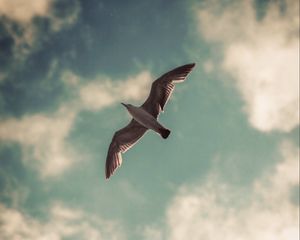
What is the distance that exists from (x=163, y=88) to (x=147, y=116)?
1370 millimetres

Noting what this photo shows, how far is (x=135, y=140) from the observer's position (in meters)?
15.1

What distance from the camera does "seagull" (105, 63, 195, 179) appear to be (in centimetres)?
1377

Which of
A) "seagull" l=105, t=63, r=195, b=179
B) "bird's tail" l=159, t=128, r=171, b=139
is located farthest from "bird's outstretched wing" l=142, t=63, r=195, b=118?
"bird's tail" l=159, t=128, r=171, b=139

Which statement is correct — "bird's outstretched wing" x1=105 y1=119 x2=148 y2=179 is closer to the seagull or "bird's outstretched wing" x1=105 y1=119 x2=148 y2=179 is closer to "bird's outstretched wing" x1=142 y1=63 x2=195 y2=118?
the seagull

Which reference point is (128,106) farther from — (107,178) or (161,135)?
(107,178)

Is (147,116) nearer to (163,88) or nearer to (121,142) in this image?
(163,88)

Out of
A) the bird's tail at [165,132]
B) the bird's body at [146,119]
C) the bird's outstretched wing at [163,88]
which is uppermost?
the bird's outstretched wing at [163,88]

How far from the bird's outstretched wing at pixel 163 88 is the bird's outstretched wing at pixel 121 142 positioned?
1.04m

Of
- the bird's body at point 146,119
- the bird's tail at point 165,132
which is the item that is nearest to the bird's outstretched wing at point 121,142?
the bird's body at point 146,119

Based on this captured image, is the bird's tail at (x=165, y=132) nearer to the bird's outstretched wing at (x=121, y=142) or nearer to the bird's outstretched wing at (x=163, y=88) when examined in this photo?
the bird's outstretched wing at (x=163, y=88)

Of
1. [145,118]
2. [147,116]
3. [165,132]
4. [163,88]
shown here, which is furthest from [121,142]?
[163,88]

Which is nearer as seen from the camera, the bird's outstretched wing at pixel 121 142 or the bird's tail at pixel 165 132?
the bird's tail at pixel 165 132

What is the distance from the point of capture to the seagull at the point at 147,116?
13773mm

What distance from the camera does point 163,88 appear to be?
555 inches
